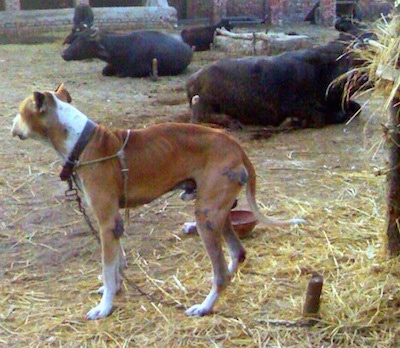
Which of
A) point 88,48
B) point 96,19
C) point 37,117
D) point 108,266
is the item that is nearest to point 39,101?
point 37,117

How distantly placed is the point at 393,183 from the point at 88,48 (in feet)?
36.3

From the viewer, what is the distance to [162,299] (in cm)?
513

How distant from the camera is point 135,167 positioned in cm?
491

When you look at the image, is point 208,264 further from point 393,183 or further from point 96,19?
point 96,19

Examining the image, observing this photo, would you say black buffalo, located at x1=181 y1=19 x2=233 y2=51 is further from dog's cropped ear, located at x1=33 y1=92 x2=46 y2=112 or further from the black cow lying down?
dog's cropped ear, located at x1=33 y1=92 x2=46 y2=112

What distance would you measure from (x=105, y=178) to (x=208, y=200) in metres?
0.71

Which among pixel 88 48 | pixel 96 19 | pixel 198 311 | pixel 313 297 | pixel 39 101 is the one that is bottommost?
pixel 96 19

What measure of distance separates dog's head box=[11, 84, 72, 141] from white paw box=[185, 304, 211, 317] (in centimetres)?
152

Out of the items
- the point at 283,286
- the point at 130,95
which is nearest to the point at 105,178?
the point at 283,286

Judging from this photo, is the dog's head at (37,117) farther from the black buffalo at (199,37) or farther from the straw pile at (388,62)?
the black buffalo at (199,37)

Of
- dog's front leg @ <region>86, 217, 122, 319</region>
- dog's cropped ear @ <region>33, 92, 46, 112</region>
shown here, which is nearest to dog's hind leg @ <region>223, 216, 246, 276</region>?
dog's front leg @ <region>86, 217, 122, 319</region>

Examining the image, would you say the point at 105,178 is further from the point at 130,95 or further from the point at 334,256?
the point at 130,95

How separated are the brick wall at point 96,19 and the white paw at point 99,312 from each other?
16.5 m

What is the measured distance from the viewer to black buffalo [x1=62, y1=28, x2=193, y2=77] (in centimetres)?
1442
